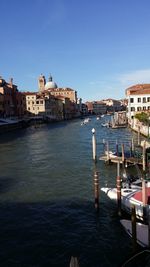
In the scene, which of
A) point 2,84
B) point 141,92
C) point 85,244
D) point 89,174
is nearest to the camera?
point 85,244

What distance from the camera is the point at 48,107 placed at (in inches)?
3740

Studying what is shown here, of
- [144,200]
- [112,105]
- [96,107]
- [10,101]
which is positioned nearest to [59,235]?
[144,200]

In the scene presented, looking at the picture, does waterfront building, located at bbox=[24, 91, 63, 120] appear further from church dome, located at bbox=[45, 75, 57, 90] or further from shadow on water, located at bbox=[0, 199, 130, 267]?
shadow on water, located at bbox=[0, 199, 130, 267]

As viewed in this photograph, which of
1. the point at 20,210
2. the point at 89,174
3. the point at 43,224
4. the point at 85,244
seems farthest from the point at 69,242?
the point at 89,174

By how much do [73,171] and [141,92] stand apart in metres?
35.5

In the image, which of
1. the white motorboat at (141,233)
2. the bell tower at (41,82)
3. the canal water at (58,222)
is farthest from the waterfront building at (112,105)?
the white motorboat at (141,233)

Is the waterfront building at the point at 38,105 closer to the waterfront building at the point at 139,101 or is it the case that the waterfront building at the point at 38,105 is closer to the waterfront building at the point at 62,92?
the waterfront building at the point at 62,92

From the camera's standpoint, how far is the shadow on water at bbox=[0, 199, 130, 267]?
8.67 meters

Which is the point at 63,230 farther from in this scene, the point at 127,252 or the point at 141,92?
the point at 141,92

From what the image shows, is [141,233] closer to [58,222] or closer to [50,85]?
[58,222]

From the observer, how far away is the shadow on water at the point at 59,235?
8672 mm

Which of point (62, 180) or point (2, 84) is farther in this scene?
point (2, 84)

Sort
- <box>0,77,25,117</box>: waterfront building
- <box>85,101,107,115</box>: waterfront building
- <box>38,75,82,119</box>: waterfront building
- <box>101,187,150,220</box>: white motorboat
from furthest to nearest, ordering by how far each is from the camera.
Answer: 1. <box>85,101,107,115</box>: waterfront building
2. <box>38,75,82,119</box>: waterfront building
3. <box>0,77,25,117</box>: waterfront building
4. <box>101,187,150,220</box>: white motorboat

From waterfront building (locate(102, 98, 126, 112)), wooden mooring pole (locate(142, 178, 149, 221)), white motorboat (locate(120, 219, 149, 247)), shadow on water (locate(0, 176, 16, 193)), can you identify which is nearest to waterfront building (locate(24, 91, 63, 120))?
shadow on water (locate(0, 176, 16, 193))
